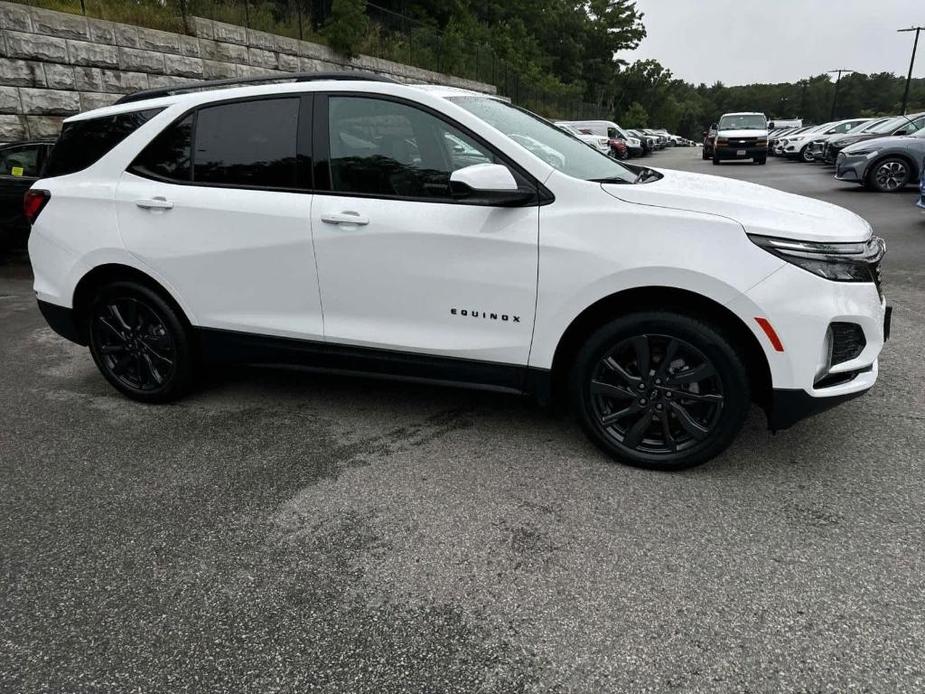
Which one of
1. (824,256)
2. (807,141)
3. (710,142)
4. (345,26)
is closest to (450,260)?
(824,256)

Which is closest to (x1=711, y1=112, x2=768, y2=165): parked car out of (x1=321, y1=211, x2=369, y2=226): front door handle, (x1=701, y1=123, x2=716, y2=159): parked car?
(x1=701, y1=123, x2=716, y2=159): parked car

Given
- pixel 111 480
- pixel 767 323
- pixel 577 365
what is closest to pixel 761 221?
pixel 767 323

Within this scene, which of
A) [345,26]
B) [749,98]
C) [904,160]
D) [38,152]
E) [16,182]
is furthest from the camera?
[749,98]

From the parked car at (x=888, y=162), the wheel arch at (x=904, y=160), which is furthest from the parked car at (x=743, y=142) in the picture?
the wheel arch at (x=904, y=160)

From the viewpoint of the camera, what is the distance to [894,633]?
212 centimetres

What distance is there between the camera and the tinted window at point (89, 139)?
155 inches

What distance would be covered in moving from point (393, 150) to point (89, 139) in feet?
6.69

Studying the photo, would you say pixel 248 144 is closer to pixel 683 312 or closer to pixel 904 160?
pixel 683 312

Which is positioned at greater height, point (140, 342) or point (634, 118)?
point (634, 118)

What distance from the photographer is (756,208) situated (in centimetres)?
294

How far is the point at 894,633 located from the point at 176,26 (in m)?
Answer: 15.2

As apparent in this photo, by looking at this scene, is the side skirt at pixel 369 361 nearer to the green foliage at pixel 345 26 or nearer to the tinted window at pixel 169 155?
the tinted window at pixel 169 155

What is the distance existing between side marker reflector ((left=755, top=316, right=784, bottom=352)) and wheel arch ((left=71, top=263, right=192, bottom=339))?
3.03 metres

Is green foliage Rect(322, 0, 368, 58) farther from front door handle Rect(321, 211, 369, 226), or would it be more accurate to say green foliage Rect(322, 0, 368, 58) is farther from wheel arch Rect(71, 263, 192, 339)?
front door handle Rect(321, 211, 369, 226)
